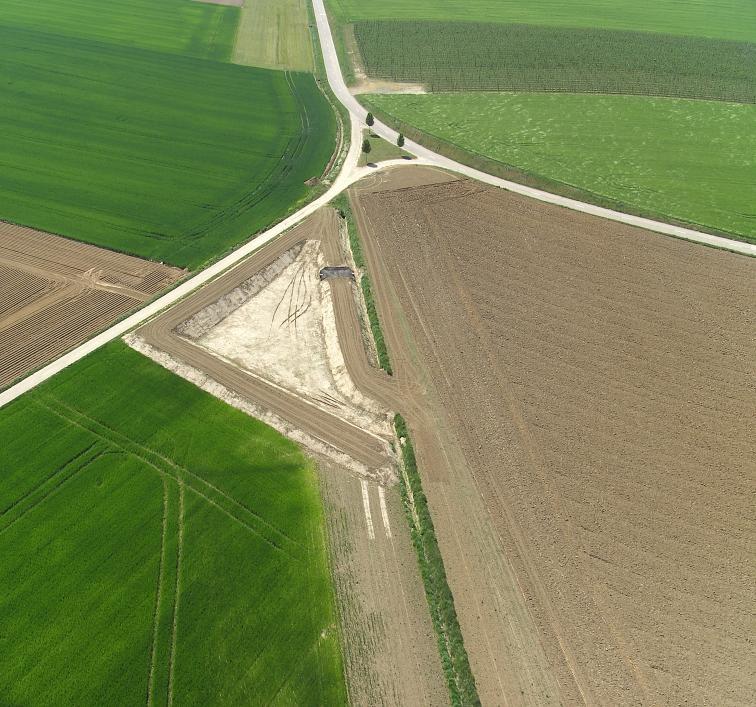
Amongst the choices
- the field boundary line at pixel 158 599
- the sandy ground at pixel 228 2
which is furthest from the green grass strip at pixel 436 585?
the sandy ground at pixel 228 2

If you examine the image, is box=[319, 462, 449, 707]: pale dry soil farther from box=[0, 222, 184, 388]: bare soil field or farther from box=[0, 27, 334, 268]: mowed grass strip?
box=[0, 27, 334, 268]: mowed grass strip

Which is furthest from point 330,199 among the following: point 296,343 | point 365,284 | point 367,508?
point 367,508

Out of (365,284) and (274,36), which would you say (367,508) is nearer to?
(365,284)

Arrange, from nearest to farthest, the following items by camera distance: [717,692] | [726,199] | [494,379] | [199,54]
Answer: [717,692] < [494,379] < [726,199] < [199,54]

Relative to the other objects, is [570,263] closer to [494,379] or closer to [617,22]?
[494,379]

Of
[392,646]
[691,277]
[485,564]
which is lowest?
[392,646]

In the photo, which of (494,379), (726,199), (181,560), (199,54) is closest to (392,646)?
(181,560)

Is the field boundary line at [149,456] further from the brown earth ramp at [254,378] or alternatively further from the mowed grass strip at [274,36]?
the mowed grass strip at [274,36]
